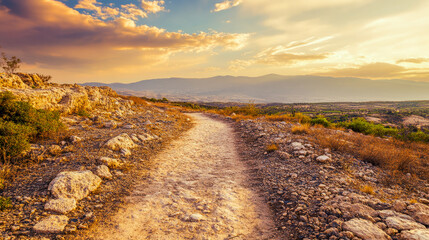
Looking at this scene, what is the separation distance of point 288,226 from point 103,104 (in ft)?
56.0

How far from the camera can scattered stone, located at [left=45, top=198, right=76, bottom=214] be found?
3.88 m

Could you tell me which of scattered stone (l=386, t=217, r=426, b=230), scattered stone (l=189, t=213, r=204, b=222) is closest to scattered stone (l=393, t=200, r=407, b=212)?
scattered stone (l=386, t=217, r=426, b=230)

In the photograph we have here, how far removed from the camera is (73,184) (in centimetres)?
456

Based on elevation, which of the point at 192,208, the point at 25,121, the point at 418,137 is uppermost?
the point at 25,121

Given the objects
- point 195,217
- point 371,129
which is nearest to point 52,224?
point 195,217

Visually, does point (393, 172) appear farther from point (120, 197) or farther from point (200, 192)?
point (120, 197)

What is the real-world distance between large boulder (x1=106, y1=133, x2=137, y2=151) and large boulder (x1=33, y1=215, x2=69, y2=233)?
3883 millimetres

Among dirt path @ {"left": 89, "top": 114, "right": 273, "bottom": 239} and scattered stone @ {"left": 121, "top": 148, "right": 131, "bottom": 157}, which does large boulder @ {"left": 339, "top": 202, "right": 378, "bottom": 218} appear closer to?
dirt path @ {"left": 89, "top": 114, "right": 273, "bottom": 239}

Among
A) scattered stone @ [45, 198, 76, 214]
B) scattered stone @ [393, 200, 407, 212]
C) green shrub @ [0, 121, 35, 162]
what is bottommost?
scattered stone @ [45, 198, 76, 214]

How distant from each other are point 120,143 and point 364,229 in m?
8.16

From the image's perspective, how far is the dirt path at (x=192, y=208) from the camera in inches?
145

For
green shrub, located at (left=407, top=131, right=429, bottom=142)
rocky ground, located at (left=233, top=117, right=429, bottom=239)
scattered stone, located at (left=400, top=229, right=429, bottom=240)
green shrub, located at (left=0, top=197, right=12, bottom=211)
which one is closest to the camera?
scattered stone, located at (left=400, top=229, right=429, bottom=240)

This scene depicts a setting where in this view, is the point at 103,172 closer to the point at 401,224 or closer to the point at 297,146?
the point at 401,224

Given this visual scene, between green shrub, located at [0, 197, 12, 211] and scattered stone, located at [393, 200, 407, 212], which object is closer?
green shrub, located at [0, 197, 12, 211]
